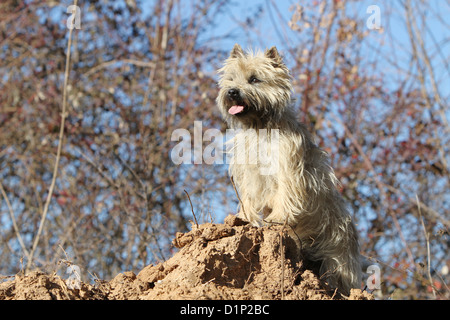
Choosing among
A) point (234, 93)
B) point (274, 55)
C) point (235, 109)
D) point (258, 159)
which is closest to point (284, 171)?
point (258, 159)

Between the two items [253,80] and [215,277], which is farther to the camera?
[253,80]

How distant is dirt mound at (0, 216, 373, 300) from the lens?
361 centimetres

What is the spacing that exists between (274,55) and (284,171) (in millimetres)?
1043

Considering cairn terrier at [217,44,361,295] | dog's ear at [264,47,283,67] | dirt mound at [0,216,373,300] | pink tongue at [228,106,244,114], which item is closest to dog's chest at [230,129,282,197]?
cairn terrier at [217,44,361,295]

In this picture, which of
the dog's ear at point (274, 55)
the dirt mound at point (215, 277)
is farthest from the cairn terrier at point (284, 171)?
the dirt mound at point (215, 277)

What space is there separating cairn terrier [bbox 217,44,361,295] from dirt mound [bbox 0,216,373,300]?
0.91m

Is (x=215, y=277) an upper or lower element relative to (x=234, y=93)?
lower

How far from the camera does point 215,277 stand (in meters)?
3.79

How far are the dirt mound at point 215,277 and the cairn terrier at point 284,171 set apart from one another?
913 mm

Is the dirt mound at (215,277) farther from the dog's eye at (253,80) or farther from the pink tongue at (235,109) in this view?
Result: the dog's eye at (253,80)

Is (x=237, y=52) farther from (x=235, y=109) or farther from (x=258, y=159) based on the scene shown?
(x=258, y=159)

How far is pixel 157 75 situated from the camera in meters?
10.4
